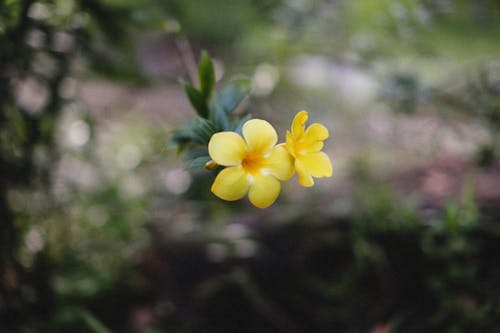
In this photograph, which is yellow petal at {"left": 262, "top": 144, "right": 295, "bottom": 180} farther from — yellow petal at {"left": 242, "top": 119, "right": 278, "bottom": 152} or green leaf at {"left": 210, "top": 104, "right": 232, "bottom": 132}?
green leaf at {"left": 210, "top": 104, "right": 232, "bottom": 132}

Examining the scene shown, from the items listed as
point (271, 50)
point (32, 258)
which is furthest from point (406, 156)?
point (32, 258)

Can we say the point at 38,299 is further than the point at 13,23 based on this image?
Yes

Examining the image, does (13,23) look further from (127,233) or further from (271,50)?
(271,50)

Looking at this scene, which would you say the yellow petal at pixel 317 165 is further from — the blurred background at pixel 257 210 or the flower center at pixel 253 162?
the blurred background at pixel 257 210

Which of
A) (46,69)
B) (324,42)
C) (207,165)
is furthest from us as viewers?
(324,42)

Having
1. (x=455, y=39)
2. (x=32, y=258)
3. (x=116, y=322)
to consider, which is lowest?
(x=116, y=322)

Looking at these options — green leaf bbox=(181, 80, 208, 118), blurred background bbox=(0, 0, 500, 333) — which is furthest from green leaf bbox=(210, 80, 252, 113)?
blurred background bbox=(0, 0, 500, 333)
